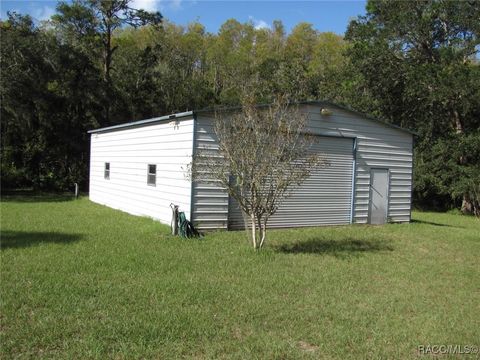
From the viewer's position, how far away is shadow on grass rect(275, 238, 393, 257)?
30.3 feet

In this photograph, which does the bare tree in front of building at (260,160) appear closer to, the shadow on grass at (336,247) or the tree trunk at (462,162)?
the shadow on grass at (336,247)

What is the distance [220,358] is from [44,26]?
27.5 metres

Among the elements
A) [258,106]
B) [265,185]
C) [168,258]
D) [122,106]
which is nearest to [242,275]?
[168,258]

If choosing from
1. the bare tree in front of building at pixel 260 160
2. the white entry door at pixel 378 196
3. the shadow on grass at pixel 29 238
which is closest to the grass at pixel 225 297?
the shadow on grass at pixel 29 238

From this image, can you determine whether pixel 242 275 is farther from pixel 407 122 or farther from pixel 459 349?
pixel 407 122

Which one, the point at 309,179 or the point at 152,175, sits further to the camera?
the point at 152,175

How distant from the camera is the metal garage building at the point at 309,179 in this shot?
1141 cm

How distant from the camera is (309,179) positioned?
13.2 m

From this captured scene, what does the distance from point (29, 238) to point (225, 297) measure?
5.27 m

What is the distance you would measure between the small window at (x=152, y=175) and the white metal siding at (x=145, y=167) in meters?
0.15

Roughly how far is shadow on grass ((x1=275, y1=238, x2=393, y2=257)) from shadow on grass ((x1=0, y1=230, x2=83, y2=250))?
13.9 ft

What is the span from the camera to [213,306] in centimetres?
549

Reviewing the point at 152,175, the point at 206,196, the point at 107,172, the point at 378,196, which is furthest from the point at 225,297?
the point at 107,172

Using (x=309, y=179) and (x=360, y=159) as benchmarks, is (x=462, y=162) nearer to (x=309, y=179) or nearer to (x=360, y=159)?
(x=360, y=159)
